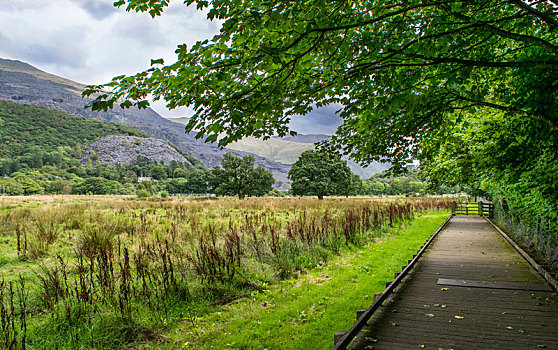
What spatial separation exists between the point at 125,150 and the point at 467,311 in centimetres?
19451

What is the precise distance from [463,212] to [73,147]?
17973 cm

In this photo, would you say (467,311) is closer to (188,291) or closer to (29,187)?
(188,291)

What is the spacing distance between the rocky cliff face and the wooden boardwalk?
174 meters

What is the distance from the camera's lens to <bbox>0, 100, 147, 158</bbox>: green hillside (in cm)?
13688

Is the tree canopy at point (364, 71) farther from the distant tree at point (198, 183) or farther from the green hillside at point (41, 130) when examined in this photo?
the green hillside at point (41, 130)

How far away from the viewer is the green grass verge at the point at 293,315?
4344 millimetres

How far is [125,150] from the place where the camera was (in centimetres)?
17538

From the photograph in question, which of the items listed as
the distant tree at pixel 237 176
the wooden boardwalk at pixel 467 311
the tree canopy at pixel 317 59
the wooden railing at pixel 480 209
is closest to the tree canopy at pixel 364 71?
the tree canopy at pixel 317 59

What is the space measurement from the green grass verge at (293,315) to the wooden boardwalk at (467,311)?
2.70 feet

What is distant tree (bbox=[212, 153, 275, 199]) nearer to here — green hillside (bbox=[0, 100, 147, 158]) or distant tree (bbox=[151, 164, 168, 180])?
distant tree (bbox=[151, 164, 168, 180])

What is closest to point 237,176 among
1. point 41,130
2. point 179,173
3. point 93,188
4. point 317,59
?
point 317,59

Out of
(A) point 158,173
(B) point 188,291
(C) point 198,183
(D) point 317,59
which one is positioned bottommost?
(B) point 188,291

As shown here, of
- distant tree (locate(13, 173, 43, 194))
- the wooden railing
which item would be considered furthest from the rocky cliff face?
the wooden railing

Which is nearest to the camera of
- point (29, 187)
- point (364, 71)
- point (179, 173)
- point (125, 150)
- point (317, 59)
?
point (317, 59)
